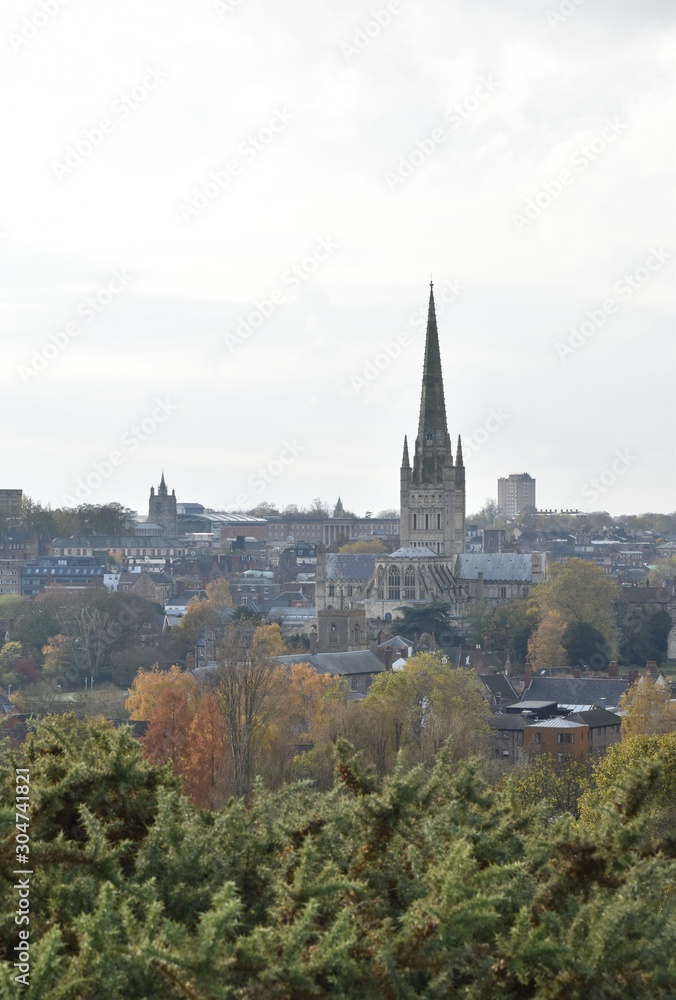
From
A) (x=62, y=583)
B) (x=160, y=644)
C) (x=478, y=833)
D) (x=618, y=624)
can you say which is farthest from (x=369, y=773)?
(x=62, y=583)

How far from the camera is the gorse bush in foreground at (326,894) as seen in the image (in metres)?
12.6

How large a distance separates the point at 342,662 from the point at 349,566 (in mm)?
42912

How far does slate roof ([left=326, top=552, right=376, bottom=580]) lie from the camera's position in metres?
122

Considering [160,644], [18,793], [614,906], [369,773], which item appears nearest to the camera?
[614,906]

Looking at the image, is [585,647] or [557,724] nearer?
[557,724]

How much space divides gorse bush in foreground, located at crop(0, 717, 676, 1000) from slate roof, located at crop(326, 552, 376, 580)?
345ft

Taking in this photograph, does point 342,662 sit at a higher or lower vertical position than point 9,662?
higher

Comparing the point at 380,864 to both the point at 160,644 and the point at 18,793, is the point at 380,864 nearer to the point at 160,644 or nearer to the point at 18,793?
the point at 18,793

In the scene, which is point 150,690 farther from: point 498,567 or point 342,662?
point 498,567

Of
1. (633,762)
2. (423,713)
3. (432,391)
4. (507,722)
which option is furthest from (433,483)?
(633,762)

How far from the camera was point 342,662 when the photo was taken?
80812 millimetres

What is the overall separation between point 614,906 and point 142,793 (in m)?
4.58

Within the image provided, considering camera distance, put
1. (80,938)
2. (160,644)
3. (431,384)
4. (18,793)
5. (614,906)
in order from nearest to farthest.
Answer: (80,938)
(614,906)
(18,793)
(160,644)
(431,384)

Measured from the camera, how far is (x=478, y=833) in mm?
15578
